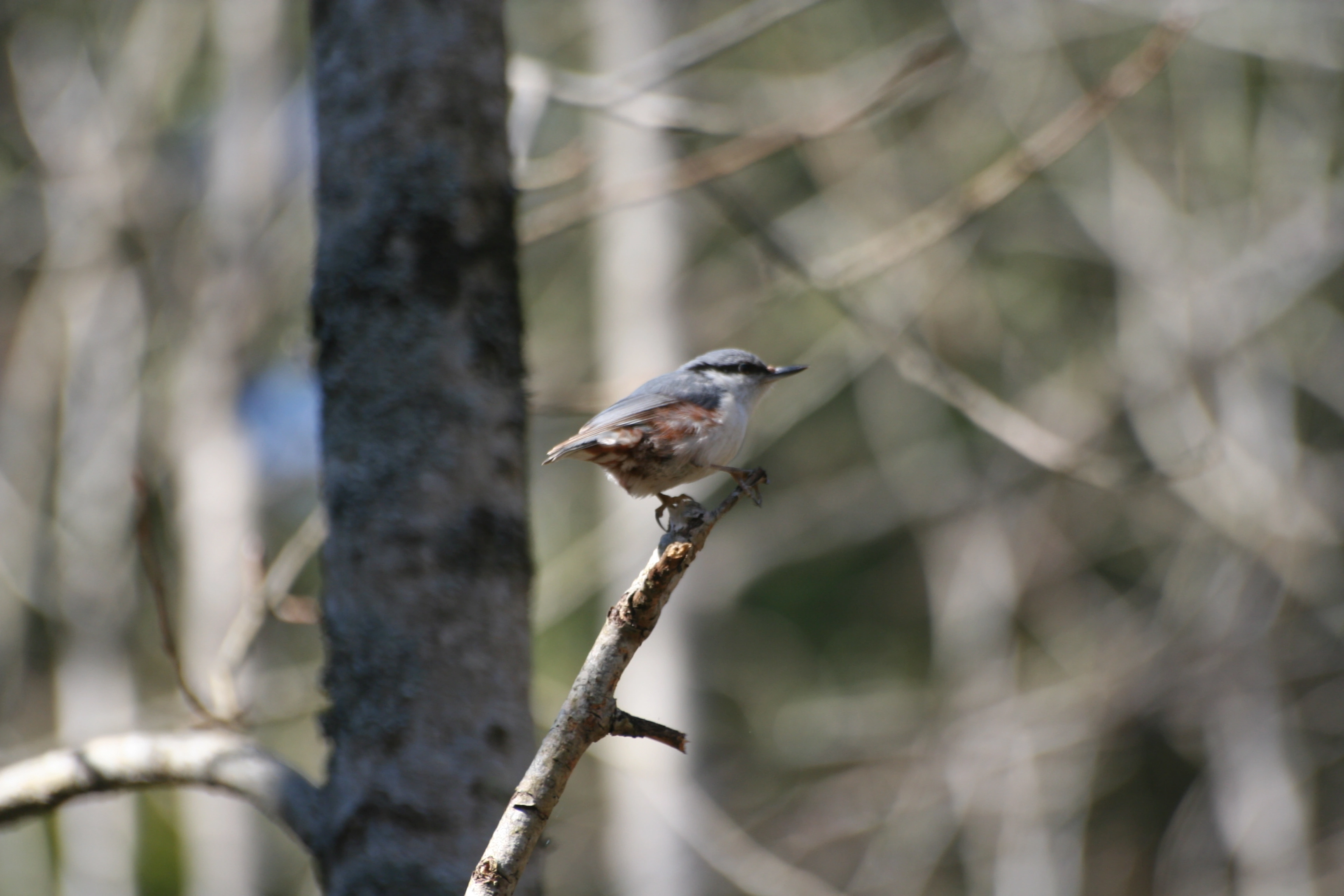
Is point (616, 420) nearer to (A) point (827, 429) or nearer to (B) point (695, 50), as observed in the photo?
(B) point (695, 50)

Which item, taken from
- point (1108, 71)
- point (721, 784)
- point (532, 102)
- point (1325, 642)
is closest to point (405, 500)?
point (532, 102)

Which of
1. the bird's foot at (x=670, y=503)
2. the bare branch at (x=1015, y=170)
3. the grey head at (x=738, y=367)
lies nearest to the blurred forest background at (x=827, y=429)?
the bare branch at (x=1015, y=170)

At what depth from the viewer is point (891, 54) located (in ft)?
21.1

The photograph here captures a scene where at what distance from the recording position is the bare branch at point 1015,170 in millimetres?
2912

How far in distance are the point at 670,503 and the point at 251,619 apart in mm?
963

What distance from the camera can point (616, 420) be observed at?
7.03 feet

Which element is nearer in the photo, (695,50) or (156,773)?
(156,773)

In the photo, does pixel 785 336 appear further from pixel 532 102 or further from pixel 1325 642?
pixel 532 102

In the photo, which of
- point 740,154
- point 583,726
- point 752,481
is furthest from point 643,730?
point 740,154

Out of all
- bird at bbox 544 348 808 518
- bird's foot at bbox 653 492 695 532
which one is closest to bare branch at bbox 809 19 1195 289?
bird at bbox 544 348 808 518

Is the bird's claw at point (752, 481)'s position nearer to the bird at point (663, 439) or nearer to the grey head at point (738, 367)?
the bird at point (663, 439)

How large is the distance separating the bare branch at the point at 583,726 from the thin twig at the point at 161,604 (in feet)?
3.38

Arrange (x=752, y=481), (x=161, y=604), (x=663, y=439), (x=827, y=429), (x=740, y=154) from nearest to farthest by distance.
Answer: (x=752, y=481), (x=161, y=604), (x=663, y=439), (x=740, y=154), (x=827, y=429)

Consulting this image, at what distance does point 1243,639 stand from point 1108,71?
189 inches
